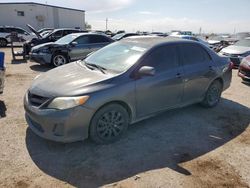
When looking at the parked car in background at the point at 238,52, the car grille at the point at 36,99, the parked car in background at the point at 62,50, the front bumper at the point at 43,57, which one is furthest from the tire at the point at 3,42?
the car grille at the point at 36,99

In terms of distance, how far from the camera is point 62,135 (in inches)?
131

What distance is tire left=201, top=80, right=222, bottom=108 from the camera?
537 centimetres

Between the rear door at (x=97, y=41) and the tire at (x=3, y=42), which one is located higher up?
the rear door at (x=97, y=41)

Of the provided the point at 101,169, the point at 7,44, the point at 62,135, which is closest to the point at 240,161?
the point at 101,169

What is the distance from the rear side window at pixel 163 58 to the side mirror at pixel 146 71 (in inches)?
13.2

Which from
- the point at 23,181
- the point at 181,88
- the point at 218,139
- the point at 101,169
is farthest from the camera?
the point at 181,88

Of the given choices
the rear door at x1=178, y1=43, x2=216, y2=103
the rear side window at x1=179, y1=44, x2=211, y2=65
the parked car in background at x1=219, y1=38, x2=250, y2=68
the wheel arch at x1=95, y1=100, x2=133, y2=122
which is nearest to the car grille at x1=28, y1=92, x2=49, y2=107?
the wheel arch at x1=95, y1=100, x2=133, y2=122

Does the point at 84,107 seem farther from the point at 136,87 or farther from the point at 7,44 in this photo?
the point at 7,44

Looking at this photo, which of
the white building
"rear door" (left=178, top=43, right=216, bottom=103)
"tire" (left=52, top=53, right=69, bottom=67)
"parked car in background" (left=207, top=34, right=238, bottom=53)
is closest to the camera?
"rear door" (left=178, top=43, right=216, bottom=103)

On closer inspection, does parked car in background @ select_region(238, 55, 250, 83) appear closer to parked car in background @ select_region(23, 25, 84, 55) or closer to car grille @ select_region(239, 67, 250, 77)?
car grille @ select_region(239, 67, 250, 77)

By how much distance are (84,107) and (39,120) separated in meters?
0.68

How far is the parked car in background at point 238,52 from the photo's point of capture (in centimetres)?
1121

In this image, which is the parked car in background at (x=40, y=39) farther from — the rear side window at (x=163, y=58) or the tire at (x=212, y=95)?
the tire at (x=212, y=95)

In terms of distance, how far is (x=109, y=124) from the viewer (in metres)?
3.71
